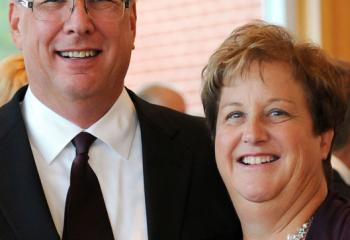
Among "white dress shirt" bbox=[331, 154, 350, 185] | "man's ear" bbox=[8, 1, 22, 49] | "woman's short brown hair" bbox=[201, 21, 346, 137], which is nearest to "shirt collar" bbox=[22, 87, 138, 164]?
"man's ear" bbox=[8, 1, 22, 49]

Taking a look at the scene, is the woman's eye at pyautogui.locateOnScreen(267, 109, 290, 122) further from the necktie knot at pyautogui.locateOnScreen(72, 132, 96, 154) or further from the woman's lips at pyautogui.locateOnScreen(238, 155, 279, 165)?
the necktie knot at pyautogui.locateOnScreen(72, 132, 96, 154)

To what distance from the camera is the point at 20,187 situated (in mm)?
1919

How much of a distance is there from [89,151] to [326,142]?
60 cm

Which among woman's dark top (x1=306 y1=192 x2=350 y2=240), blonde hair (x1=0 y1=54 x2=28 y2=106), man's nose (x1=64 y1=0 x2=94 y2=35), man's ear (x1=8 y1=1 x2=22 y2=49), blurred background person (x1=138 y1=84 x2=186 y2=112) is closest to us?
woman's dark top (x1=306 y1=192 x2=350 y2=240)

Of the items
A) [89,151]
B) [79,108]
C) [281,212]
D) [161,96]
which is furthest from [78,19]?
[161,96]

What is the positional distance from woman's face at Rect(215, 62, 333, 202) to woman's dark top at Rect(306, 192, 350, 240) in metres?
0.08

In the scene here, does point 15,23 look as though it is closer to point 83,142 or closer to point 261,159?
point 83,142

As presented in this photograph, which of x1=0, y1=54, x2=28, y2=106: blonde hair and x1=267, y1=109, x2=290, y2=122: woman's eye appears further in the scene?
x1=0, y1=54, x2=28, y2=106: blonde hair

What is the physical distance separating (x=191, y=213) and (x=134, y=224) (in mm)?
164

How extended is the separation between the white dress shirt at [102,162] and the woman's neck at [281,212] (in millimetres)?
267

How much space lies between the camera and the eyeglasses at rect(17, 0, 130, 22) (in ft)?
6.47

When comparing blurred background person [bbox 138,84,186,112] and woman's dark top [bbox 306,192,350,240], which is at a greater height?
woman's dark top [bbox 306,192,350,240]

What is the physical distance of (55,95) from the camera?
2029mm

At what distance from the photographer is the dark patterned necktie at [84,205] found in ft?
6.20
